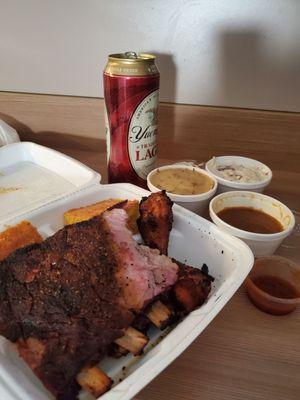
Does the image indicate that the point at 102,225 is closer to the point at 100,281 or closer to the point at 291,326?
the point at 100,281

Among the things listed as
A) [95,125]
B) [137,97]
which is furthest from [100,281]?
[95,125]

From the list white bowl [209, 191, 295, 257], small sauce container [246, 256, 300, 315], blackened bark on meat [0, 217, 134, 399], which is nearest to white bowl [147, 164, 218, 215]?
white bowl [209, 191, 295, 257]

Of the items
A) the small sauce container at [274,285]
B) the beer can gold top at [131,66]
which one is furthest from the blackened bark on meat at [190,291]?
the beer can gold top at [131,66]

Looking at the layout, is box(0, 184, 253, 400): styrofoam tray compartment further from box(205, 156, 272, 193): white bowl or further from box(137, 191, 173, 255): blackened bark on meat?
box(205, 156, 272, 193): white bowl

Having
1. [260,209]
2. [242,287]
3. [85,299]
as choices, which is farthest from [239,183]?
[85,299]

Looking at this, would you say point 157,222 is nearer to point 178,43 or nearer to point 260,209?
point 260,209
